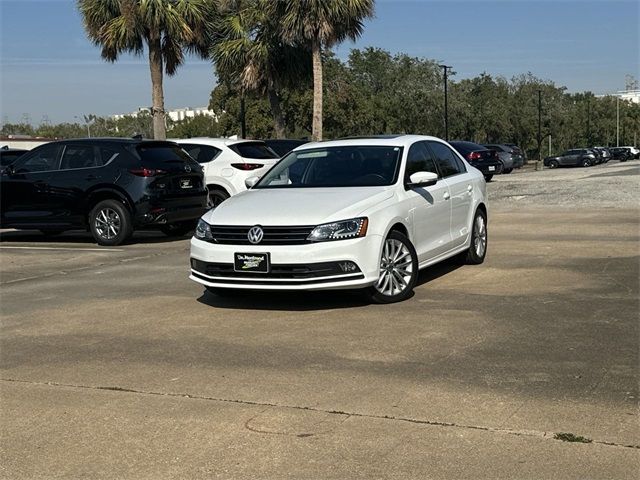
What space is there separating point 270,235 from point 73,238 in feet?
28.1

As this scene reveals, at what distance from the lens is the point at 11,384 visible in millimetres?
5508

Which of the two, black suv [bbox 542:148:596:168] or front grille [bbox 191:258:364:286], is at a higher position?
front grille [bbox 191:258:364:286]

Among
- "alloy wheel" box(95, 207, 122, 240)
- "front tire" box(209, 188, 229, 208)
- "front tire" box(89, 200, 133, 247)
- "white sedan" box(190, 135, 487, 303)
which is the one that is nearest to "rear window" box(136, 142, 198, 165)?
"front tire" box(89, 200, 133, 247)

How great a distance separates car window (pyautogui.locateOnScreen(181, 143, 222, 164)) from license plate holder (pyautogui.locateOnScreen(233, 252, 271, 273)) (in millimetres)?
8667

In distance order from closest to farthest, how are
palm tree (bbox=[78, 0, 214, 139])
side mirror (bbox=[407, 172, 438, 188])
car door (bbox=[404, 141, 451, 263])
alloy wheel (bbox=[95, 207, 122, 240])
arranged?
side mirror (bbox=[407, 172, 438, 188])
car door (bbox=[404, 141, 451, 263])
alloy wheel (bbox=[95, 207, 122, 240])
palm tree (bbox=[78, 0, 214, 139])

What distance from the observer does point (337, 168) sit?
8.55 m

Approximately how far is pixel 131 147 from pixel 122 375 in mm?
8054

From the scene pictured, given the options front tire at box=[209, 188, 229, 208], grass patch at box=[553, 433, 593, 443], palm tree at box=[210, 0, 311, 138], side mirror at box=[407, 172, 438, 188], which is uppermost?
palm tree at box=[210, 0, 311, 138]

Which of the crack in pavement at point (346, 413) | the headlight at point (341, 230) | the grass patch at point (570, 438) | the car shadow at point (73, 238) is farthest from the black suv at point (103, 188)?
the grass patch at point (570, 438)

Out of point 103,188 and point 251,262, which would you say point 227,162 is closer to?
point 103,188

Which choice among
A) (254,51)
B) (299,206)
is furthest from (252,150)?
(254,51)

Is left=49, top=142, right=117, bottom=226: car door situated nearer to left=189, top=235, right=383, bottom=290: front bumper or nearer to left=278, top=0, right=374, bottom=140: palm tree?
left=189, top=235, right=383, bottom=290: front bumper

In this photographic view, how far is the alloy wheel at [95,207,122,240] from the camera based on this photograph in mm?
13109

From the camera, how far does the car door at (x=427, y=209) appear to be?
8234mm
